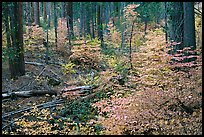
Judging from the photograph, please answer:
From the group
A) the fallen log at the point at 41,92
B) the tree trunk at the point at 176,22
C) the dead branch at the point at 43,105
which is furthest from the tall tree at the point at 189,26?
the dead branch at the point at 43,105

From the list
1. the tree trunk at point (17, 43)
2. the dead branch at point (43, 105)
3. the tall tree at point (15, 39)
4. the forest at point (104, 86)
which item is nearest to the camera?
the forest at point (104, 86)

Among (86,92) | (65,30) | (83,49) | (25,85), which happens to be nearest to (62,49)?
(65,30)

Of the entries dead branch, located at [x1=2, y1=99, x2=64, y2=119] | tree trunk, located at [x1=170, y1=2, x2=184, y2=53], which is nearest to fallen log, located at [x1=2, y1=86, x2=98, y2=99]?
dead branch, located at [x1=2, y1=99, x2=64, y2=119]

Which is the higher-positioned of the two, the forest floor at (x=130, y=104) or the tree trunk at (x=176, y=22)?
the tree trunk at (x=176, y=22)

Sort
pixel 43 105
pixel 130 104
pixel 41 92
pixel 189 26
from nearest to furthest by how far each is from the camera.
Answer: pixel 130 104, pixel 189 26, pixel 43 105, pixel 41 92

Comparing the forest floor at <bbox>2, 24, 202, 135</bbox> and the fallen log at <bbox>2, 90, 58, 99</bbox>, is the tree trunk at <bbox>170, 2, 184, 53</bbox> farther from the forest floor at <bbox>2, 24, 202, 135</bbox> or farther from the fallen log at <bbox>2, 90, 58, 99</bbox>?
the fallen log at <bbox>2, 90, 58, 99</bbox>

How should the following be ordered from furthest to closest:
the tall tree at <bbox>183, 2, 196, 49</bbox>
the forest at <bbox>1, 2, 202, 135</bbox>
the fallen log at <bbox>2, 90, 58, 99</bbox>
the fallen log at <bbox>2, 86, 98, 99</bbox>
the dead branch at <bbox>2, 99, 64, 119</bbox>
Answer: the fallen log at <bbox>2, 86, 98, 99</bbox> → the fallen log at <bbox>2, 90, 58, 99</bbox> → the tall tree at <bbox>183, 2, 196, 49</bbox> → the dead branch at <bbox>2, 99, 64, 119</bbox> → the forest at <bbox>1, 2, 202, 135</bbox>

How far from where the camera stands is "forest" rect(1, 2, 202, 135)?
5.86 m

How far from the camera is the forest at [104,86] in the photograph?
5.86m

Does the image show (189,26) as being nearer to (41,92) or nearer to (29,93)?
(41,92)

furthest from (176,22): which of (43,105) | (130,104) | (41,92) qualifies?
(41,92)

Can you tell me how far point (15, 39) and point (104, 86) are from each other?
162 inches

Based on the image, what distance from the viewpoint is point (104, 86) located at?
A: 936 centimetres

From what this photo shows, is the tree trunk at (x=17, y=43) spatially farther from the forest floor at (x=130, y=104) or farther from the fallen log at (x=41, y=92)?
the fallen log at (x=41, y=92)
